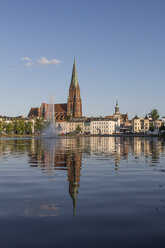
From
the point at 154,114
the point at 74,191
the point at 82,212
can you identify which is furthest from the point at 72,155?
the point at 154,114

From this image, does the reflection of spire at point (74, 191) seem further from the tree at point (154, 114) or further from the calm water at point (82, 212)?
the tree at point (154, 114)

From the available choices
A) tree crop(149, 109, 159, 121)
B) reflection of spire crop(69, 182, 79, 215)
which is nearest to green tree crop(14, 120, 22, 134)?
tree crop(149, 109, 159, 121)

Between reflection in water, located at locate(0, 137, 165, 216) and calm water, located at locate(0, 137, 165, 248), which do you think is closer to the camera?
calm water, located at locate(0, 137, 165, 248)

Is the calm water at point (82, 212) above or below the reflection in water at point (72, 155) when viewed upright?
below

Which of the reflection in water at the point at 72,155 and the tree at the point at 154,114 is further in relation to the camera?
the tree at the point at 154,114

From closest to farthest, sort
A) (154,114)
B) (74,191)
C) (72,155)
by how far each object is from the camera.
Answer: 1. (74,191)
2. (72,155)
3. (154,114)

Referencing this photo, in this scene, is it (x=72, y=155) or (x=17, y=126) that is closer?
(x=72, y=155)

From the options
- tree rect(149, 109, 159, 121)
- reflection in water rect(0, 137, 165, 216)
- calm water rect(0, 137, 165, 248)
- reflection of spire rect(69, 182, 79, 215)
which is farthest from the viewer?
tree rect(149, 109, 159, 121)

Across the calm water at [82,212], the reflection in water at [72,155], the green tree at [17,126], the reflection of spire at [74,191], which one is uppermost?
the green tree at [17,126]

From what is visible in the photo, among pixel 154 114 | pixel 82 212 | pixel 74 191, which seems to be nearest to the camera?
pixel 82 212

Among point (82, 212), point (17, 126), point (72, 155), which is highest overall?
point (17, 126)

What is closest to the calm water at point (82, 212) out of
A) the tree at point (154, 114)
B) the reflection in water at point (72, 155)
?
the reflection in water at point (72, 155)

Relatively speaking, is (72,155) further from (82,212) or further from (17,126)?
(17,126)

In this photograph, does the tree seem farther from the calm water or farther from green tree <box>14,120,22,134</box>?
the calm water
